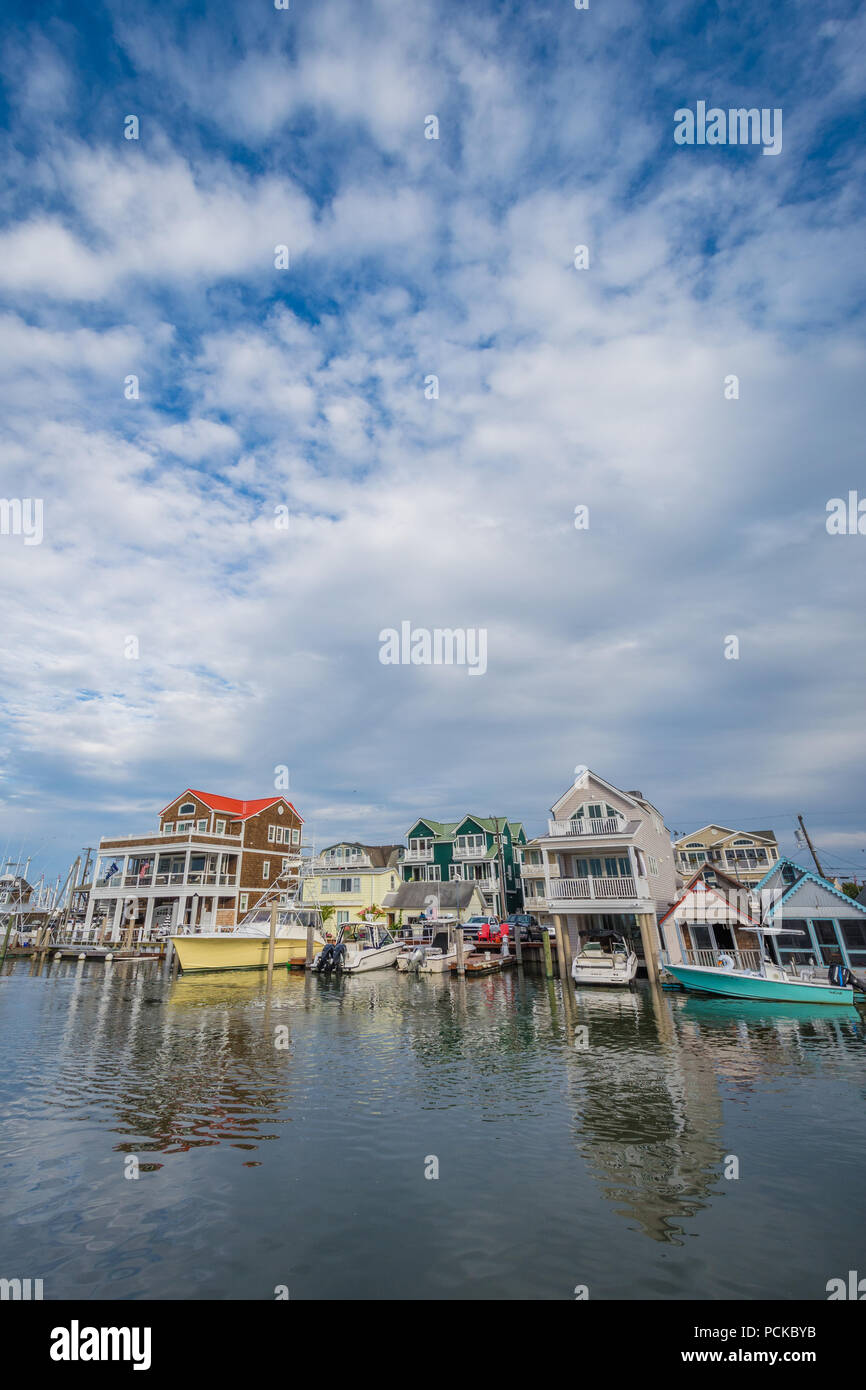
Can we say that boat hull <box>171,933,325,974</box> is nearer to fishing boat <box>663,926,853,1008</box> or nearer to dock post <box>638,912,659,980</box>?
dock post <box>638,912,659,980</box>

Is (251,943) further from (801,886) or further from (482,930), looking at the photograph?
(801,886)

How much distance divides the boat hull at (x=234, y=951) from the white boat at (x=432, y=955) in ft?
22.3

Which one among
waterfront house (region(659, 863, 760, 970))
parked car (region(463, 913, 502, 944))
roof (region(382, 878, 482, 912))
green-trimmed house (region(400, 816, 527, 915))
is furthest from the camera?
green-trimmed house (region(400, 816, 527, 915))

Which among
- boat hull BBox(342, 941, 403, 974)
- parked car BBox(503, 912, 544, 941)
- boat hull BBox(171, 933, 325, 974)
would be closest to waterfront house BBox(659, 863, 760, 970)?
parked car BBox(503, 912, 544, 941)

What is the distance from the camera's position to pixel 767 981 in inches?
1089

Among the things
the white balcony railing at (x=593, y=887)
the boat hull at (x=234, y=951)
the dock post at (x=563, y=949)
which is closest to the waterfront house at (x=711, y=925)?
the white balcony railing at (x=593, y=887)

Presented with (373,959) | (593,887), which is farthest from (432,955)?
(593,887)

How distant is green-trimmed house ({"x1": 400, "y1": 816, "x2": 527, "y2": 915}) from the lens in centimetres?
5903

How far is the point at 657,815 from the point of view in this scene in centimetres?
4503

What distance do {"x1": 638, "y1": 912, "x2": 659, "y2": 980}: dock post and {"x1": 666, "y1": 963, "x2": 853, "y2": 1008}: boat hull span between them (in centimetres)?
235

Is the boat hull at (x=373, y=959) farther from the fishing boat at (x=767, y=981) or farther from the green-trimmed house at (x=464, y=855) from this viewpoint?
the fishing boat at (x=767, y=981)

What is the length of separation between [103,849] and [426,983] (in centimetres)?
3787

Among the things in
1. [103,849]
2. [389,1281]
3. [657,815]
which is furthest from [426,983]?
[103,849]
